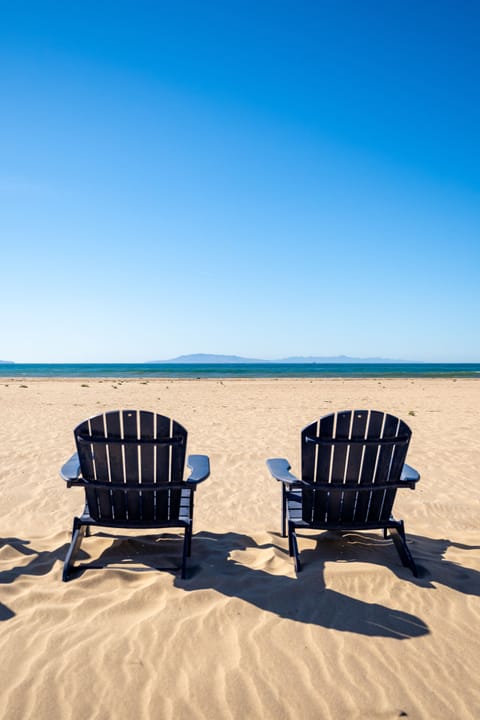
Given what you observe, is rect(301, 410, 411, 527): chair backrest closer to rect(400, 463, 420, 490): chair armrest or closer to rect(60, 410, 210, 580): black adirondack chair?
rect(400, 463, 420, 490): chair armrest

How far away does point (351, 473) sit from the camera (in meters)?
3.34

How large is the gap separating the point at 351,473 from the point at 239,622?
1.33 metres

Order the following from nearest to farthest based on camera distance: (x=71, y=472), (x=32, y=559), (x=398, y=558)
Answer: (x=71, y=472)
(x=32, y=559)
(x=398, y=558)

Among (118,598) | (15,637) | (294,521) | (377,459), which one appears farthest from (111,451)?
(377,459)

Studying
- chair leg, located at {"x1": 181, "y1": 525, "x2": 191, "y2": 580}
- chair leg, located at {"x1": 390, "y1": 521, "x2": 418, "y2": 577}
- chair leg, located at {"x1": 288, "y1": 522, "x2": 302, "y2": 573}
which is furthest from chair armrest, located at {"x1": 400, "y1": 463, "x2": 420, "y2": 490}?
chair leg, located at {"x1": 181, "y1": 525, "x2": 191, "y2": 580}

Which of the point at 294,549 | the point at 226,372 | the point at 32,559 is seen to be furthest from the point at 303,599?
the point at 226,372

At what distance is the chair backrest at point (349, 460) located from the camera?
10.8 feet

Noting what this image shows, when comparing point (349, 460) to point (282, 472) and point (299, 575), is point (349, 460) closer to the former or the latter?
point (282, 472)

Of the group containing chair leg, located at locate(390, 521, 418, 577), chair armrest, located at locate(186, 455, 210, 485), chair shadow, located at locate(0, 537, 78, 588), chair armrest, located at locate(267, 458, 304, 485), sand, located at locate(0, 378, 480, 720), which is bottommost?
sand, located at locate(0, 378, 480, 720)

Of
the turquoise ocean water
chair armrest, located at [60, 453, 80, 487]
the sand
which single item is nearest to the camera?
the sand

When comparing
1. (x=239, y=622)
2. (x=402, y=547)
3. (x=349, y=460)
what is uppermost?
(x=349, y=460)

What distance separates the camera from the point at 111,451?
126 inches

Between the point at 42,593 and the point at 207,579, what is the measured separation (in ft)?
3.65

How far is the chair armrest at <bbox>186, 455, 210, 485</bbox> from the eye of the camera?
3.26m
